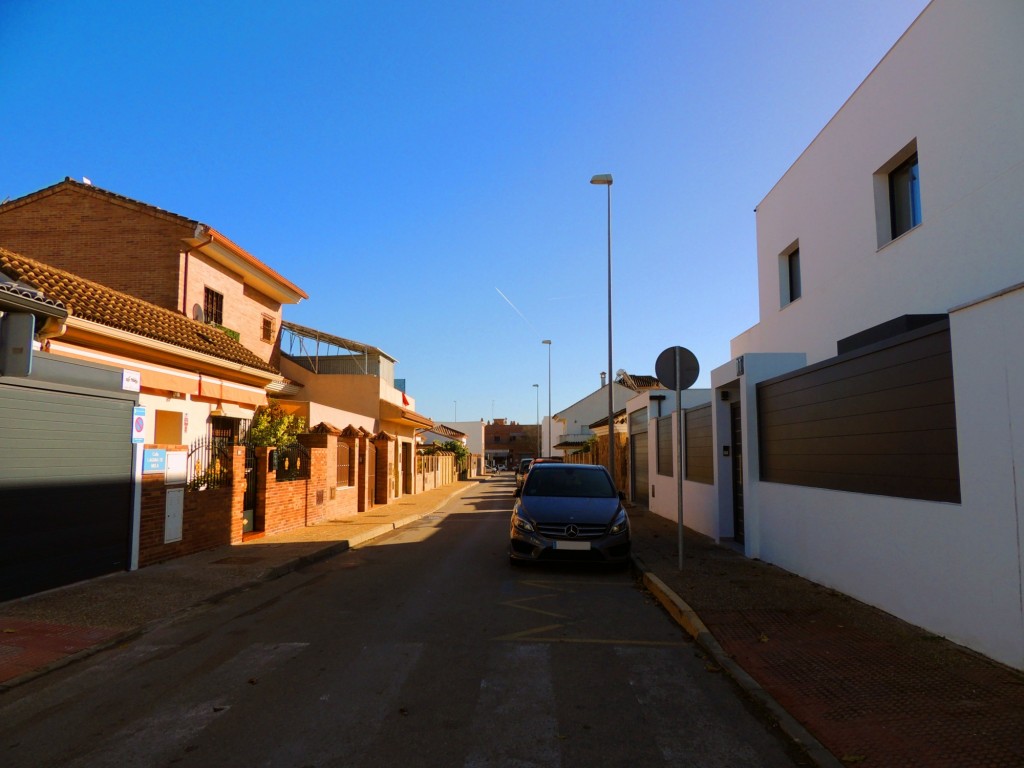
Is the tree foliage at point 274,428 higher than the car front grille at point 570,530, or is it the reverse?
the tree foliage at point 274,428

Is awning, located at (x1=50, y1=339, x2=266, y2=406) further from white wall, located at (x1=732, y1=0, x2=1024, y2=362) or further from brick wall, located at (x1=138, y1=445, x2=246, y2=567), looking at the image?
white wall, located at (x1=732, y1=0, x2=1024, y2=362)

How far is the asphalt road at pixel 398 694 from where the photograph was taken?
3936mm

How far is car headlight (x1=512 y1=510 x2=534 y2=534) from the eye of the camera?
33.0 feet

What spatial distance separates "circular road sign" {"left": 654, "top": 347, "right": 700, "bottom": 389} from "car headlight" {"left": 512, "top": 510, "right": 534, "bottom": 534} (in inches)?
109

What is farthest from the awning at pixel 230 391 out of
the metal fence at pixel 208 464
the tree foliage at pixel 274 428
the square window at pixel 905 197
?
the square window at pixel 905 197

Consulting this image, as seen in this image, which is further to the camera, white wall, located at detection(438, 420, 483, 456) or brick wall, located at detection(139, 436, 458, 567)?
white wall, located at detection(438, 420, 483, 456)

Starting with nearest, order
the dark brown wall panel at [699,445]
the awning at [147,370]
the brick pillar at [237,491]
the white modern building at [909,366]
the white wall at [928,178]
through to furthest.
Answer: the white modern building at [909,366], the white wall at [928,178], the awning at [147,370], the brick pillar at [237,491], the dark brown wall panel at [699,445]

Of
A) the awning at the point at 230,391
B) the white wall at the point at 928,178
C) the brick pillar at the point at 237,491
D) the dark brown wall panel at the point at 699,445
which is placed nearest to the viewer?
the white wall at the point at 928,178

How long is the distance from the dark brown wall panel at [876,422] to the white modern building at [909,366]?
23 mm

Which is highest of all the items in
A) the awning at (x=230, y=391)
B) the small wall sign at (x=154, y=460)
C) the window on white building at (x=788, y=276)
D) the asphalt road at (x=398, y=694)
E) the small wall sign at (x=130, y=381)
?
the window on white building at (x=788, y=276)

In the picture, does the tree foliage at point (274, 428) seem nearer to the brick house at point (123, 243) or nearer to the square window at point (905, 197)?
the brick house at point (123, 243)

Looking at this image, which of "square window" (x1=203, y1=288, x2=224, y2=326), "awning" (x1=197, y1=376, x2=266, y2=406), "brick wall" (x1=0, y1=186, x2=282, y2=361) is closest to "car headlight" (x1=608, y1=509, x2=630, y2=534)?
"awning" (x1=197, y1=376, x2=266, y2=406)

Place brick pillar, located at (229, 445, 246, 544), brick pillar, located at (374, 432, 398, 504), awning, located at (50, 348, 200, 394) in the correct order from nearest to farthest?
awning, located at (50, 348, 200, 394)
brick pillar, located at (229, 445, 246, 544)
brick pillar, located at (374, 432, 398, 504)

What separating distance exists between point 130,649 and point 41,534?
302cm
